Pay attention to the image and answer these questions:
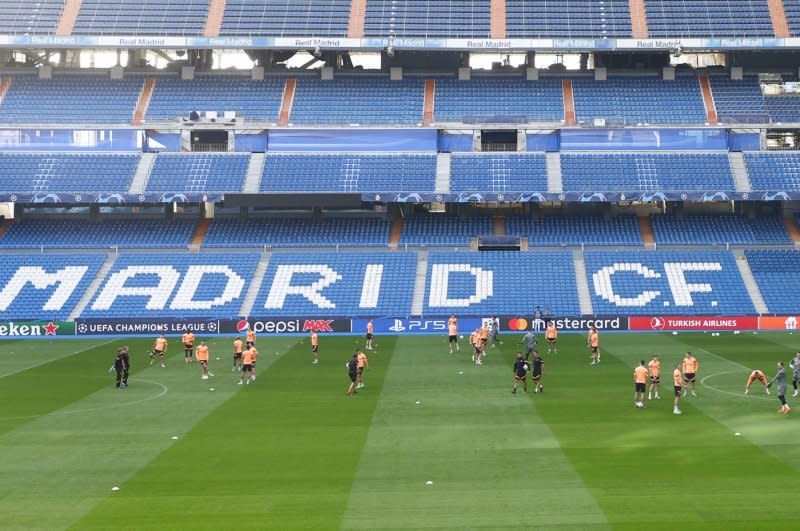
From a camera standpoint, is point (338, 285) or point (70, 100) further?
point (70, 100)

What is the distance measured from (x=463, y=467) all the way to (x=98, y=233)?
147 ft

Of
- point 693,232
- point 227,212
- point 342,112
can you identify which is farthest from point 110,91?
point 693,232

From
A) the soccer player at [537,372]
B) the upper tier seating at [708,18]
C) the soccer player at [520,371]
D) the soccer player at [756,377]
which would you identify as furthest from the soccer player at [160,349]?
the upper tier seating at [708,18]

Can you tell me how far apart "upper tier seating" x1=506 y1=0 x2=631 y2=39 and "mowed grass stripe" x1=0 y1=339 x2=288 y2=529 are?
38581 millimetres

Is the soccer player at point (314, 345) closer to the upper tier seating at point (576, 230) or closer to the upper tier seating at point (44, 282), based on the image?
the upper tier seating at point (44, 282)

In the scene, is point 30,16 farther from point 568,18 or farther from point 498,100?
point 568,18

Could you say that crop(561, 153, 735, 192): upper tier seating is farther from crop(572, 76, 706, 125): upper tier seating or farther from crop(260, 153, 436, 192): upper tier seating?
crop(260, 153, 436, 192): upper tier seating

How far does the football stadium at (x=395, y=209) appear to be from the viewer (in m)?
31.2

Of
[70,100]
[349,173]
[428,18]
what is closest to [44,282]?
[70,100]

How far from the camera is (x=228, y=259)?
55.1 m

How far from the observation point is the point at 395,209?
60.1 meters

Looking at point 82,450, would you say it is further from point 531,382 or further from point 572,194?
point 572,194

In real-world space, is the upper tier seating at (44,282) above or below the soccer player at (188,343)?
above

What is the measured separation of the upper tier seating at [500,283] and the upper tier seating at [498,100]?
11259mm
